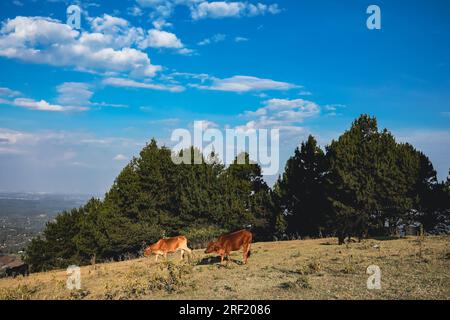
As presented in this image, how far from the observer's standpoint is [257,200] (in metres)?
46.6

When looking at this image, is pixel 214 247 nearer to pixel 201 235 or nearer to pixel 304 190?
pixel 201 235

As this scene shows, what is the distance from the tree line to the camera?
3653 cm

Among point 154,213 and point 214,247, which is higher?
point 214,247

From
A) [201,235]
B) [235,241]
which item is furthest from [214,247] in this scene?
[201,235]

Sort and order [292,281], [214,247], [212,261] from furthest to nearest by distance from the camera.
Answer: [212,261]
[214,247]
[292,281]

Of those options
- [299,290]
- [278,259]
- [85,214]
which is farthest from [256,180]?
[299,290]

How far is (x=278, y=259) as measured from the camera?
1719 centimetres

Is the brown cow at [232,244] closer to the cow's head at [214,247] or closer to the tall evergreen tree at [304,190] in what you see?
the cow's head at [214,247]

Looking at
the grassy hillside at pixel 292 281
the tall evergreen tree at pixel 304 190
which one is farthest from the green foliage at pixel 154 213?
the grassy hillside at pixel 292 281

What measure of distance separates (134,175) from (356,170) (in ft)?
80.3

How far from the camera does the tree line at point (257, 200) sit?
36.5m

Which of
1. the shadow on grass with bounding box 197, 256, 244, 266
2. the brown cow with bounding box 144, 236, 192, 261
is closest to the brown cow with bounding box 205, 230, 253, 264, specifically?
the shadow on grass with bounding box 197, 256, 244, 266
